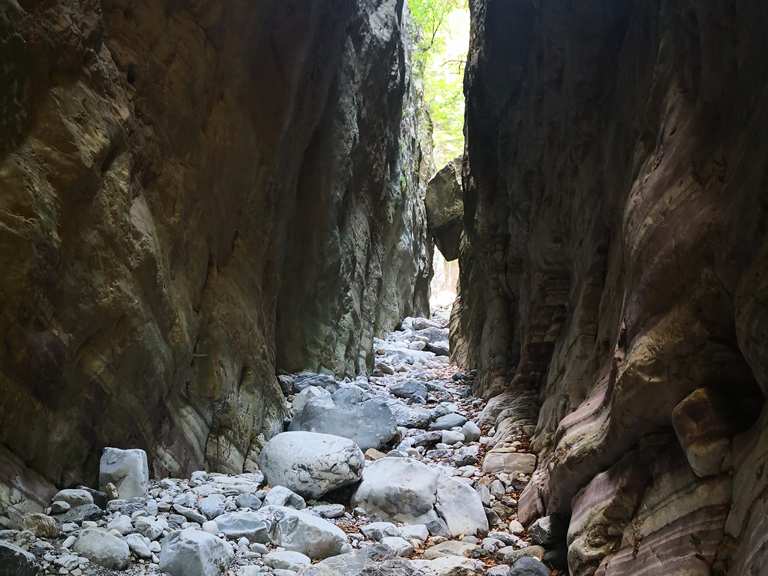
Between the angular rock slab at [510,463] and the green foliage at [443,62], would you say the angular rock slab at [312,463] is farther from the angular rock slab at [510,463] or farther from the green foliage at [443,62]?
the green foliage at [443,62]

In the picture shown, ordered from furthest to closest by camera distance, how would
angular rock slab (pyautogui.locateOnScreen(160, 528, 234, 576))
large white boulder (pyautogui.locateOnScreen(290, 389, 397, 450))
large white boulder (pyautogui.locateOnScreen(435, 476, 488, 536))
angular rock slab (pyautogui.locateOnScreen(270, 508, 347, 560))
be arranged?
large white boulder (pyautogui.locateOnScreen(290, 389, 397, 450))
large white boulder (pyautogui.locateOnScreen(435, 476, 488, 536))
angular rock slab (pyautogui.locateOnScreen(270, 508, 347, 560))
angular rock slab (pyautogui.locateOnScreen(160, 528, 234, 576))

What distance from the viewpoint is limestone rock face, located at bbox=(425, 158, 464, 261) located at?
20.0 metres

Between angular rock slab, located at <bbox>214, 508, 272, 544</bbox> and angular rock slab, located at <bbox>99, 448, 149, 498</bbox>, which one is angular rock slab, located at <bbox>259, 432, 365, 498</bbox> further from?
angular rock slab, located at <bbox>99, 448, 149, 498</bbox>

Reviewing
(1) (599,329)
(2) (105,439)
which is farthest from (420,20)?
(2) (105,439)

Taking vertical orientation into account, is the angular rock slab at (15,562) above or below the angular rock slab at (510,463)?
below

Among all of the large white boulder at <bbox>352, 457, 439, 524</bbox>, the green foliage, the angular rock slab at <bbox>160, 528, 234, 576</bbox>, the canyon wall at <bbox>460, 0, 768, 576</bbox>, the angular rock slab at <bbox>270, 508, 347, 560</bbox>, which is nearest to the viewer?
the canyon wall at <bbox>460, 0, 768, 576</bbox>

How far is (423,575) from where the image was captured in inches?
138

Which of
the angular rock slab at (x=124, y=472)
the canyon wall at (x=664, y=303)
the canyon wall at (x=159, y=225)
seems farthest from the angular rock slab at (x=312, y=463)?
the canyon wall at (x=664, y=303)

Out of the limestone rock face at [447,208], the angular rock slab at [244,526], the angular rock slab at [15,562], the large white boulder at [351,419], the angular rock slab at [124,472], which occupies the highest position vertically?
the limestone rock face at [447,208]

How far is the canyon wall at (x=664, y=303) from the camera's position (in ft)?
8.20

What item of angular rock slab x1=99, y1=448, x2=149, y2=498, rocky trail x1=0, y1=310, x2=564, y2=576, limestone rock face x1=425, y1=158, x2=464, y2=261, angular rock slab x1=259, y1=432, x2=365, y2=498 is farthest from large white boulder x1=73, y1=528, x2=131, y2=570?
limestone rock face x1=425, y1=158, x2=464, y2=261

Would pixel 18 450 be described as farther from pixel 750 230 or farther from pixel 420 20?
pixel 420 20

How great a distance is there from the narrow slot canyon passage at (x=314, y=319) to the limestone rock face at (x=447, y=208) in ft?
36.4

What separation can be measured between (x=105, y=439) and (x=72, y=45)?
2.31 meters
